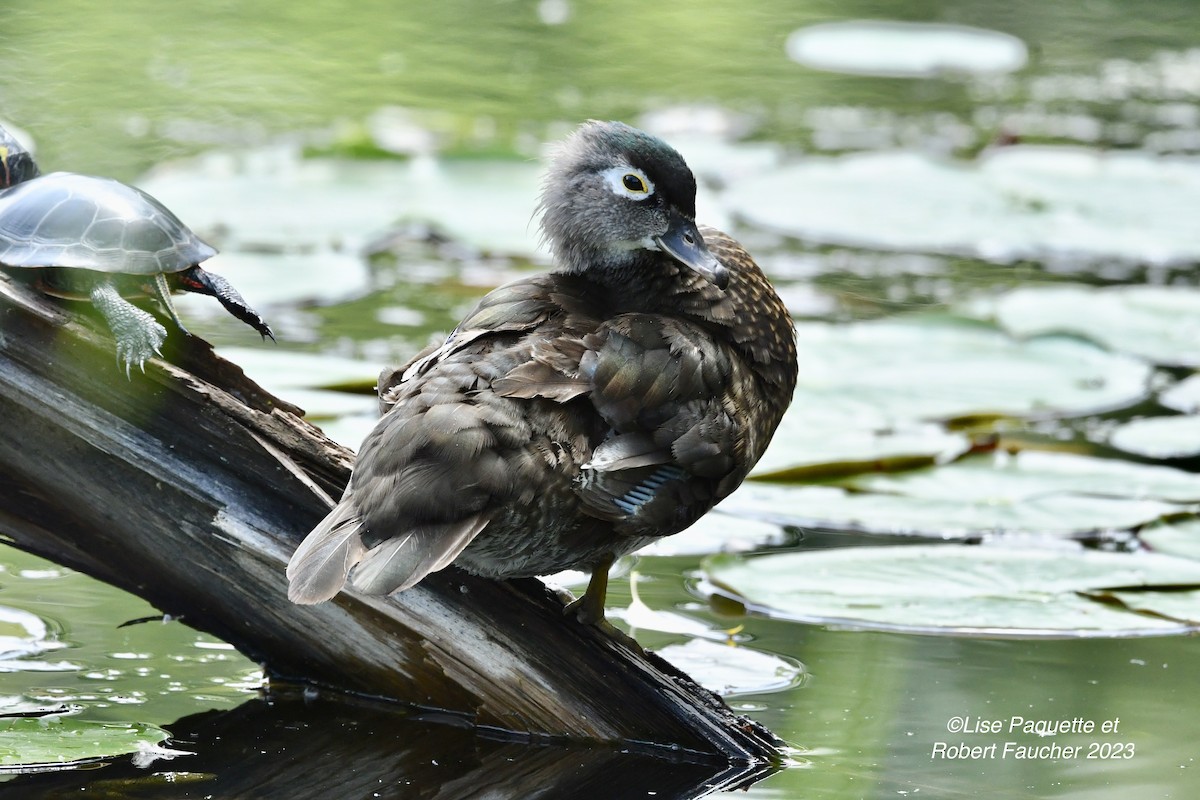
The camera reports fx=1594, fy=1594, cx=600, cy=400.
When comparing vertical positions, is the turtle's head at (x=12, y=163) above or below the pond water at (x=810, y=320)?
above

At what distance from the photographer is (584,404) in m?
3.16

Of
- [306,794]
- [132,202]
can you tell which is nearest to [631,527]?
[306,794]

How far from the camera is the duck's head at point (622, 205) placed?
11.4 ft

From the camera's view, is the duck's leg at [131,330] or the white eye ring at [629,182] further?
the white eye ring at [629,182]

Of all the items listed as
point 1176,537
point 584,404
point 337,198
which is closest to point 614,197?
point 584,404

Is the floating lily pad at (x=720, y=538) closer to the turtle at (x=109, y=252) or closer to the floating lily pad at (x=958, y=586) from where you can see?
the floating lily pad at (x=958, y=586)

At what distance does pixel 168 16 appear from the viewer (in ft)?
34.9

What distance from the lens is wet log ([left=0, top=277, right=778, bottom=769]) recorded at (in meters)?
3.21

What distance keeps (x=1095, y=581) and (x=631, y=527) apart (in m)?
1.52

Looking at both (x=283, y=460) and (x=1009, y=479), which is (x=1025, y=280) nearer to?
(x=1009, y=479)

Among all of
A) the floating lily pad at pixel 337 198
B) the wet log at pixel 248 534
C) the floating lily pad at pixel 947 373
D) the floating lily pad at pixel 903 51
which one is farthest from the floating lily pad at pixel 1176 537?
the floating lily pad at pixel 903 51

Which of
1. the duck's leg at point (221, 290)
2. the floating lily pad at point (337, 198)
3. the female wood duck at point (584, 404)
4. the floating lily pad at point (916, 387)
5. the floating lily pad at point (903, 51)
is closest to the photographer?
the female wood duck at point (584, 404)

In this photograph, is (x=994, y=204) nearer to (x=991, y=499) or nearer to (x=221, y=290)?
(x=991, y=499)

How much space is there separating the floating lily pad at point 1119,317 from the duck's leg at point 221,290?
10.7 ft
